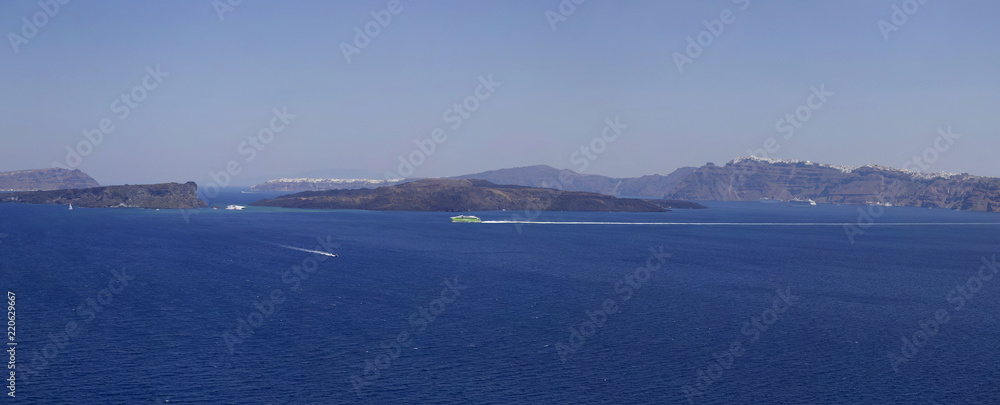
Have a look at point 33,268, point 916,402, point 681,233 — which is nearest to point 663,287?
point 916,402

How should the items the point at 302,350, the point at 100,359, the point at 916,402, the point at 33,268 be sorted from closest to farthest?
the point at 916,402
the point at 100,359
the point at 302,350
the point at 33,268

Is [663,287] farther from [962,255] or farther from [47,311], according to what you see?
[962,255]

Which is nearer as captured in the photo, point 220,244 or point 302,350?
point 302,350

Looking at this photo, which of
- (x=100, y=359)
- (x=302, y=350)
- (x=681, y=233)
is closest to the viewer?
(x=100, y=359)

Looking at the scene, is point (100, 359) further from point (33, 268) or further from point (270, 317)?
point (33, 268)

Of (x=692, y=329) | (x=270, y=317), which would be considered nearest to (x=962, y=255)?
(x=692, y=329)

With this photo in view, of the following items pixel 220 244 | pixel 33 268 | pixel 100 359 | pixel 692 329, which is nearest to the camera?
pixel 100 359
